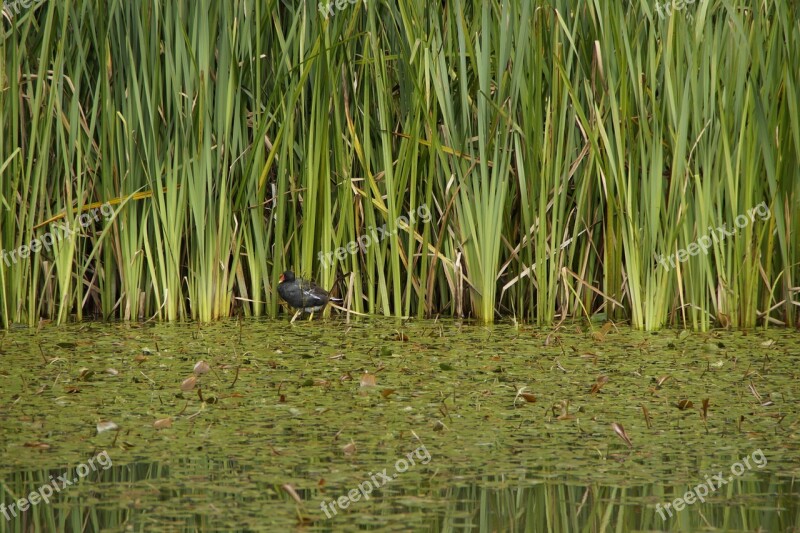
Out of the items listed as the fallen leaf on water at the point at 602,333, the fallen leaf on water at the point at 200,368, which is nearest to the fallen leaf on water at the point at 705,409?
the fallen leaf on water at the point at 602,333

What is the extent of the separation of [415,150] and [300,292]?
1109mm

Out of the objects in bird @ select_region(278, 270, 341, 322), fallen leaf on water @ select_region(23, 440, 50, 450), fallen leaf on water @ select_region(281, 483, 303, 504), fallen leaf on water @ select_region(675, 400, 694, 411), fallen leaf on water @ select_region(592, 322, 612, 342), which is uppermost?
bird @ select_region(278, 270, 341, 322)

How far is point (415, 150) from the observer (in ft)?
22.4

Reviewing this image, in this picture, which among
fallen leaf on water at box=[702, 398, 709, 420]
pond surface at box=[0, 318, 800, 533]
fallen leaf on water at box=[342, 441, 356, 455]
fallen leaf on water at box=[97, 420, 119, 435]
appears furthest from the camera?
fallen leaf on water at box=[702, 398, 709, 420]

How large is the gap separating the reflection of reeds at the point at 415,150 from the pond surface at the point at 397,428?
1.30ft

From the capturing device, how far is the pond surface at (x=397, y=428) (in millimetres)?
3770

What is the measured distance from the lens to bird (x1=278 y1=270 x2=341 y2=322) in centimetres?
693

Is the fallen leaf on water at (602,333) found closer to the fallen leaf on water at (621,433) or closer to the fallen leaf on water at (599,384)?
the fallen leaf on water at (599,384)

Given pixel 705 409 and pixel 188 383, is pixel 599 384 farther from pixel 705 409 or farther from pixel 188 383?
pixel 188 383

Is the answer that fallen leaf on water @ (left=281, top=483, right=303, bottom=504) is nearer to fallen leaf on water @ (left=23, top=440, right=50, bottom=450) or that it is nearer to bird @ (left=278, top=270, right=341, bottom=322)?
fallen leaf on water @ (left=23, top=440, right=50, bottom=450)

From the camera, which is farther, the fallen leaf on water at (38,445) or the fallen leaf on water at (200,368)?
the fallen leaf on water at (200,368)

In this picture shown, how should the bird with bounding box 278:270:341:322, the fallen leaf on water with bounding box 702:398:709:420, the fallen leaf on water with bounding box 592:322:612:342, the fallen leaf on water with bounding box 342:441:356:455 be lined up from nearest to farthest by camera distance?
the fallen leaf on water with bounding box 342:441:356:455, the fallen leaf on water with bounding box 702:398:709:420, the fallen leaf on water with bounding box 592:322:612:342, the bird with bounding box 278:270:341:322

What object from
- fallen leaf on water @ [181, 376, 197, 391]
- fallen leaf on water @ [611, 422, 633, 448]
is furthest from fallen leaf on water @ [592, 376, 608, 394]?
fallen leaf on water @ [181, 376, 197, 391]

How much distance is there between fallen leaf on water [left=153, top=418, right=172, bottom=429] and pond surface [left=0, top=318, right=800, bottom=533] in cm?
1
